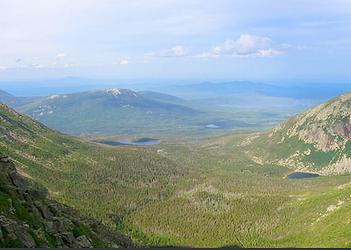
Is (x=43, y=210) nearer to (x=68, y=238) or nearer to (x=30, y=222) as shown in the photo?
(x=68, y=238)

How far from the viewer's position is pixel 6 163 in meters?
119

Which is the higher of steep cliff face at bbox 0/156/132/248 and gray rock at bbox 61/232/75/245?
steep cliff face at bbox 0/156/132/248

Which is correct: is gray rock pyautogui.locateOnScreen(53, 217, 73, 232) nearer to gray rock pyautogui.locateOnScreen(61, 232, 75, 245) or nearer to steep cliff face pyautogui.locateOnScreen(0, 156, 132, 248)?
steep cliff face pyautogui.locateOnScreen(0, 156, 132, 248)

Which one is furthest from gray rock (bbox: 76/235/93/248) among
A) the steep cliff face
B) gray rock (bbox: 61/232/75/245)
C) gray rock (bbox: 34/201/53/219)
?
gray rock (bbox: 34/201/53/219)

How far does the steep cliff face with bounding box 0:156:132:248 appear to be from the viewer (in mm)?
82000

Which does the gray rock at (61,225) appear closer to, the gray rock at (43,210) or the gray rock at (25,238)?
the gray rock at (43,210)

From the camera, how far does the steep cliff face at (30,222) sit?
269 feet

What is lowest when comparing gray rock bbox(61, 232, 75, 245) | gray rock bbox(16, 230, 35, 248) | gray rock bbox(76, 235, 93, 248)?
gray rock bbox(76, 235, 93, 248)

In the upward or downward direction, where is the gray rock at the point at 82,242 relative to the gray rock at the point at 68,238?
downward

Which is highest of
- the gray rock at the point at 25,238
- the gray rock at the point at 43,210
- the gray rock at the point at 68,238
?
the gray rock at the point at 25,238

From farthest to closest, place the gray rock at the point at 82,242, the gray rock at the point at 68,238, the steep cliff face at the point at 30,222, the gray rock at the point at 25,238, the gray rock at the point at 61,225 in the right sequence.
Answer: the gray rock at the point at 61,225, the gray rock at the point at 82,242, the gray rock at the point at 68,238, the steep cliff face at the point at 30,222, the gray rock at the point at 25,238

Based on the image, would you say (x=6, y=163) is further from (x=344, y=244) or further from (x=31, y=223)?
(x=344, y=244)

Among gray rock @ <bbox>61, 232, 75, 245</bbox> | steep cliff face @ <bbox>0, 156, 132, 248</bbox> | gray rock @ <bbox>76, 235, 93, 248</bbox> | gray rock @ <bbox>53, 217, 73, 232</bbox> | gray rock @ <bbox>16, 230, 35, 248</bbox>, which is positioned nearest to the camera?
gray rock @ <bbox>16, 230, 35, 248</bbox>

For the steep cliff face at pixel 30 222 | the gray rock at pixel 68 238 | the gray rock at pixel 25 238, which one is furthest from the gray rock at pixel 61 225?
the gray rock at pixel 25 238
